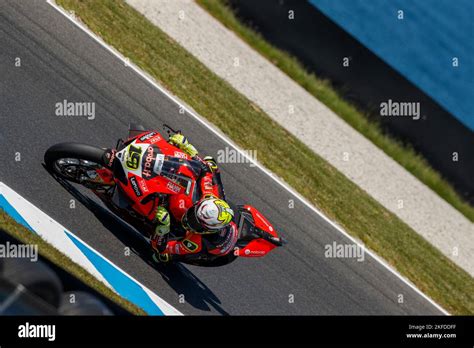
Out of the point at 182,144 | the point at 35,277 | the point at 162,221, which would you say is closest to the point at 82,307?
the point at 35,277

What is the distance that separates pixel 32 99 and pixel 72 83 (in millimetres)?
877

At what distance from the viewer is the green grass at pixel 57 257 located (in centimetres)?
842

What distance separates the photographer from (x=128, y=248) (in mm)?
9516

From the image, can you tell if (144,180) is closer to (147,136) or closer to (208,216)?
(147,136)

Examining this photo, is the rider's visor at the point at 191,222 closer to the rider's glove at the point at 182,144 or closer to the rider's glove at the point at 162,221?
the rider's glove at the point at 162,221

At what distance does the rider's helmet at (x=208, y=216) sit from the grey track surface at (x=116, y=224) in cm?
132

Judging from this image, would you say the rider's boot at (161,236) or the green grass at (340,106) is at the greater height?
the green grass at (340,106)

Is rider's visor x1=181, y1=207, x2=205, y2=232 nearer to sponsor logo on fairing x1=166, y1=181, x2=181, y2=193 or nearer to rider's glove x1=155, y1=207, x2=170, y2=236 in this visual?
rider's glove x1=155, y1=207, x2=170, y2=236

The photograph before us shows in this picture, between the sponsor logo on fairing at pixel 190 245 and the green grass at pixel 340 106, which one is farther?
the green grass at pixel 340 106

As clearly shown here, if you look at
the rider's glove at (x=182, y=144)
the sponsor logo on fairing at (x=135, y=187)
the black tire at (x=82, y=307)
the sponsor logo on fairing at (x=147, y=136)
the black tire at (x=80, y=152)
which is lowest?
the black tire at (x=82, y=307)

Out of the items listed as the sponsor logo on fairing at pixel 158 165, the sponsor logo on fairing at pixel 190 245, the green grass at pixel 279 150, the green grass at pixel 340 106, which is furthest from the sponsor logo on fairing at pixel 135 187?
the green grass at pixel 340 106

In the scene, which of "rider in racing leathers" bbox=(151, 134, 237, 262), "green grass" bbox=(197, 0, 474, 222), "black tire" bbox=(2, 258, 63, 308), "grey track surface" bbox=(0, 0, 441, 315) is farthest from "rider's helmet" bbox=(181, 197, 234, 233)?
"green grass" bbox=(197, 0, 474, 222)
